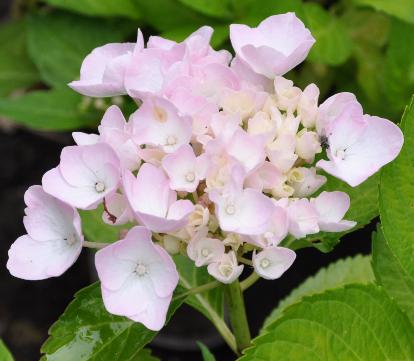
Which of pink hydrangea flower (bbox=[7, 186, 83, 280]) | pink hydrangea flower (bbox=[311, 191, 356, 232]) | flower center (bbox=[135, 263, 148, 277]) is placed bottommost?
pink hydrangea flower (bbox=[7, 186, 83, 280])

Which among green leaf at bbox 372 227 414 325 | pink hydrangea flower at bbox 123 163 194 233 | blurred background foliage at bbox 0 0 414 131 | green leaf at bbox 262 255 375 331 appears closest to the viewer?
pink hydrangea flower at bbox 123 163 194 233

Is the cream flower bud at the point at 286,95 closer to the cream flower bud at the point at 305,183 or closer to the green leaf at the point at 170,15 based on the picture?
the cream flower bud at the point at 305,183

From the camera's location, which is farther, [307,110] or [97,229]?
[97,229]

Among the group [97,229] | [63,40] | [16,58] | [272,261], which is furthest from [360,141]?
[16,58]

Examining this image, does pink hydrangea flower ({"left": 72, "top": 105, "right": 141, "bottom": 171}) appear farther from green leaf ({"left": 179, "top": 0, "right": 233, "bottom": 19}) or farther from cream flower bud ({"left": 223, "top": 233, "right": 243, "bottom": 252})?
green leaf ({"left": 179, "top": 0, "right": 233, "bottom": 19})

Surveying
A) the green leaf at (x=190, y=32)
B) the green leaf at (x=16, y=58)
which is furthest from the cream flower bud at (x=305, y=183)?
the green leaf at (x=16, y=58)

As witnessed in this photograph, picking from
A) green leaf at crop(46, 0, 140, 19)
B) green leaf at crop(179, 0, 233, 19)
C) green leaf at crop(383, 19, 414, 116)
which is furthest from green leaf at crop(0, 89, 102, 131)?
green leaf at crop(383, 19, 414, 116)

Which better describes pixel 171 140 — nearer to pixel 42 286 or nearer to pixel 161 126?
pixel 161 126
